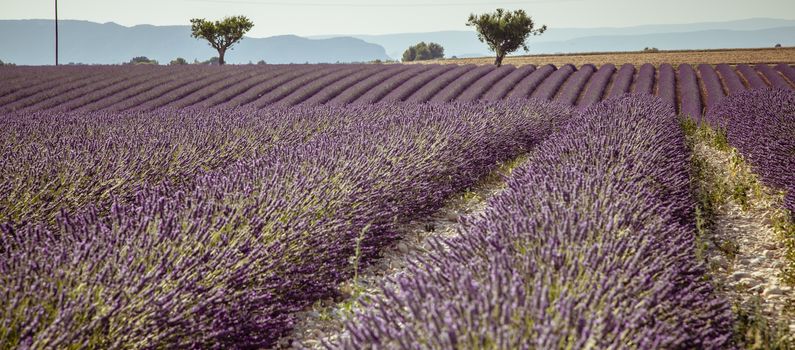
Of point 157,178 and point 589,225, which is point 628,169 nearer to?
point 589,225

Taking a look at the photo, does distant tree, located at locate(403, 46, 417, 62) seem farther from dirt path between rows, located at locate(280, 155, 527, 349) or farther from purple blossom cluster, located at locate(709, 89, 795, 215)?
dirt path between rows, located at locate(280, 155, 527, 349)

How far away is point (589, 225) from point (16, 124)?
835cm

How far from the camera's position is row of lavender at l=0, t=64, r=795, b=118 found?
15.1 metres

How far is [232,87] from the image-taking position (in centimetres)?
1738

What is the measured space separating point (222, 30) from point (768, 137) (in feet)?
86.2

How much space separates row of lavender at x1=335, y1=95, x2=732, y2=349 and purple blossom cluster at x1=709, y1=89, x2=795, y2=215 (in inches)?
98.7

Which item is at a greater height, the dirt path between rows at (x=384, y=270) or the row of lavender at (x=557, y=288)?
the row of lavender at (x=557, y=288)

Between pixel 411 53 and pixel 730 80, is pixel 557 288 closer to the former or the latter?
pixel 730 80

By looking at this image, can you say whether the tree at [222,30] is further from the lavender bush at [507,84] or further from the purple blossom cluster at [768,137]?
the purple blossom cluster at [768,137]

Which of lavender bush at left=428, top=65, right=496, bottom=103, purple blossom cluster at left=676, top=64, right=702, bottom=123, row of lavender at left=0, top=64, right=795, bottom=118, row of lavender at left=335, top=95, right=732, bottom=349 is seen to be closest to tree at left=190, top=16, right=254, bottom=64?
row of lavender at left=0, top=64, right=795, bottom=118

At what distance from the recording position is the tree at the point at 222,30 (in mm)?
27953

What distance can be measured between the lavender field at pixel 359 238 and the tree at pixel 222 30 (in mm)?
20984

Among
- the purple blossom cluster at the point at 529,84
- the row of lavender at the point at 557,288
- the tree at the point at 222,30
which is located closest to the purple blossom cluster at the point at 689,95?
the purple blossom cluster at the point at 529,84

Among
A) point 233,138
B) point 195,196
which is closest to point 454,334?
point 195,196
